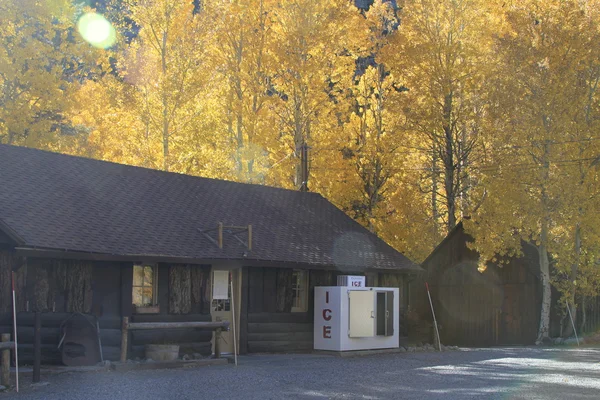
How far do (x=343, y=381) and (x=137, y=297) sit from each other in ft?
21.3

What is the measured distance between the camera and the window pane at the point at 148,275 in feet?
67.8

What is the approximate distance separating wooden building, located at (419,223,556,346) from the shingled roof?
7.78m

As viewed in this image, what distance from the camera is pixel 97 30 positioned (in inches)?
1752

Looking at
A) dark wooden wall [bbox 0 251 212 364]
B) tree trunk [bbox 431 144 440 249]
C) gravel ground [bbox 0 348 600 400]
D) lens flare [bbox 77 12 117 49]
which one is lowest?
gravel ground [bbox 0 348 600 400]

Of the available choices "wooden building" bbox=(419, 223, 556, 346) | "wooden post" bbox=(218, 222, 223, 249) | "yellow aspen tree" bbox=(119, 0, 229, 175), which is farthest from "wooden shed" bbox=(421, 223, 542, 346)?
"wooden post" bbox=(218, 222, 223, 249)

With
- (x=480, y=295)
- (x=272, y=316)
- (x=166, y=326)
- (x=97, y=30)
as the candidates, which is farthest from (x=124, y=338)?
(x=97, y=30)

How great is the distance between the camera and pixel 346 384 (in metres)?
15.9

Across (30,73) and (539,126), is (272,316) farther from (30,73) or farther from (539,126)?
(30,73)

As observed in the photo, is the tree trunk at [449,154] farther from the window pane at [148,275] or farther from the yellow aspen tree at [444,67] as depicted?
the window pane at [148,275]

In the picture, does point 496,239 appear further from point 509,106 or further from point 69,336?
point 69,336

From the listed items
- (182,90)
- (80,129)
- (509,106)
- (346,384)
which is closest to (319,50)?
(182,90)

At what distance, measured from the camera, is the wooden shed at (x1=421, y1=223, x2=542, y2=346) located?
3338 cm

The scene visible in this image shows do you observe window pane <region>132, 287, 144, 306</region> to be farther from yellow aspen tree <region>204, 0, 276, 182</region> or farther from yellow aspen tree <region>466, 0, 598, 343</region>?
yellow aspen tree <region>204, 0, 276, 182</region>

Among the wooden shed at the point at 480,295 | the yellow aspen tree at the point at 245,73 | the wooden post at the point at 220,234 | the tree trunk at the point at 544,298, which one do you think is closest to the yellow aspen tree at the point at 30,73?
the yellow aspen tree at the point at 245,73
